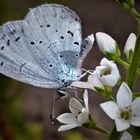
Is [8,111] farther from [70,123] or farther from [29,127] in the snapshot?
[70,123]

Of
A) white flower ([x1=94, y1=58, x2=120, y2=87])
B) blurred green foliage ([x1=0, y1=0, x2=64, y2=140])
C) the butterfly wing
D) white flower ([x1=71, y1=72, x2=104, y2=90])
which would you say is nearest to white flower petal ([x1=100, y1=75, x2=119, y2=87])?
white flower ([x1=94, y1=58, x2=120, y2=87])

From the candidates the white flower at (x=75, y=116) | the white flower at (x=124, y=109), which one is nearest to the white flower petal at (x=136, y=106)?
the white flower at (x=124, y=109)

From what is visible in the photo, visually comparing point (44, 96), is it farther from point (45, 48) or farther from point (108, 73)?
point (108, 73)

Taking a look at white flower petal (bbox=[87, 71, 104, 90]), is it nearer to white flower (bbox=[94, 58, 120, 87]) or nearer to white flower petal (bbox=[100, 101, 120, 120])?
white flower (bbox=[94, 58, 120, 87])

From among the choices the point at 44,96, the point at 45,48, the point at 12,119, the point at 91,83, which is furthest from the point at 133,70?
the point at 44,96

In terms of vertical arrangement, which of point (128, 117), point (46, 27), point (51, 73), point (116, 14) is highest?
point (116, 14)

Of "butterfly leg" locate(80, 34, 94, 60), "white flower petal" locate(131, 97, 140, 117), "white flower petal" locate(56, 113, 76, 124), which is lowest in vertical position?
"white flower petal" locate(56, 113, 76, 124)

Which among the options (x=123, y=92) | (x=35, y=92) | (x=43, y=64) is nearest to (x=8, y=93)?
(x=35, y=92)
